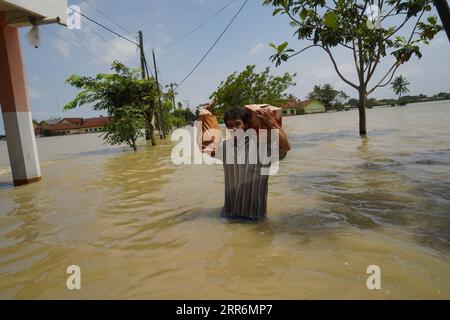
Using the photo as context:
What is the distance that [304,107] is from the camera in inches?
3280

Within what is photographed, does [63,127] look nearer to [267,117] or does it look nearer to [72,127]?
[72,127]

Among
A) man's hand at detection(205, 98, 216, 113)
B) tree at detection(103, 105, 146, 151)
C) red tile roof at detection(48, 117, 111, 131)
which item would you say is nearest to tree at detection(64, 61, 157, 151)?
tree at detection(103, 105, 146, 151)

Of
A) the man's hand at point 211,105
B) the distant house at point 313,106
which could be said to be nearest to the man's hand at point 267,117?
the man's hand at point 211,105

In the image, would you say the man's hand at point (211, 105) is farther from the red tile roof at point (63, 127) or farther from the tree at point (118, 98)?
the red tile roof at point (63, 127)

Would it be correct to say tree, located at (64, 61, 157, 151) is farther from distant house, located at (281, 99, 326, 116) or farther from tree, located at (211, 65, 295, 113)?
distant house, located at (281, 99, 326, 116)

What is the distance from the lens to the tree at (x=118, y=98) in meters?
15.7

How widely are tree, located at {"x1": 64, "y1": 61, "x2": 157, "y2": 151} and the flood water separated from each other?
9163mm

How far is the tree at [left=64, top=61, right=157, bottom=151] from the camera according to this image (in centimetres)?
1572

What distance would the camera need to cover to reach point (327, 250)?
10.3 ft

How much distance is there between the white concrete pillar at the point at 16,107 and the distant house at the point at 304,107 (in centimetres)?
7612

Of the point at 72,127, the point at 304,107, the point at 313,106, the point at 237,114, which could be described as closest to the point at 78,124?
the point at 72,127

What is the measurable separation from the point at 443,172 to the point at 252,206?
414 cm
